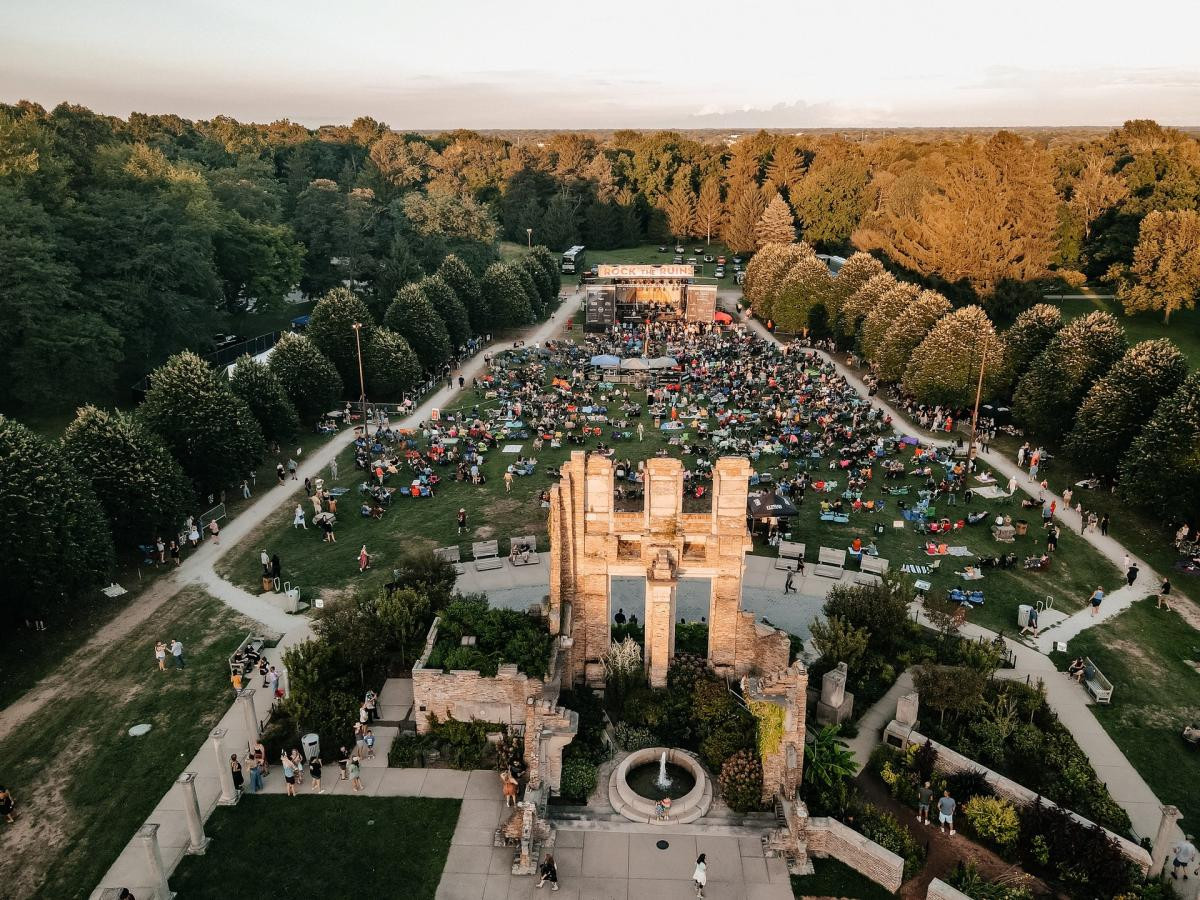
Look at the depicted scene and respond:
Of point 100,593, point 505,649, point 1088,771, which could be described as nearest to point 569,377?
point 100,593

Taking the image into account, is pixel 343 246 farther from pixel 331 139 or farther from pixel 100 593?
pixel 331 139

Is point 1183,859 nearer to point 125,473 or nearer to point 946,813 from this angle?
point 946,813

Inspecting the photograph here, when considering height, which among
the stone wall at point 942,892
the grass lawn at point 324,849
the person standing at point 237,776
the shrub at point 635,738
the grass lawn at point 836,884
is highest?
the stone wall at point 942,892

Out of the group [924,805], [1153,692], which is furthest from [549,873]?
[1153,692]

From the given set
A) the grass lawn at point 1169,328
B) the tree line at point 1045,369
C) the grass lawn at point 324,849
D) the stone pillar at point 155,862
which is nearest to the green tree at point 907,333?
→ the tree line at point 1045,369

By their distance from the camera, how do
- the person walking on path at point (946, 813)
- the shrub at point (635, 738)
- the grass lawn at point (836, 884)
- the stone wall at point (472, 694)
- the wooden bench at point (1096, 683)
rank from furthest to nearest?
1. the wooden bench at point (1096, 683)
2. the stone wall at point (472, 694)
3. the shrub at point (635, 738)
4. the person walking on path at point (946, 813)
5. the grass lawn at point (836, 884)

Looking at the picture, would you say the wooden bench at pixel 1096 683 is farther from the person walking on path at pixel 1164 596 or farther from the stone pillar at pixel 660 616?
the stone pillar at pixel 660 616
